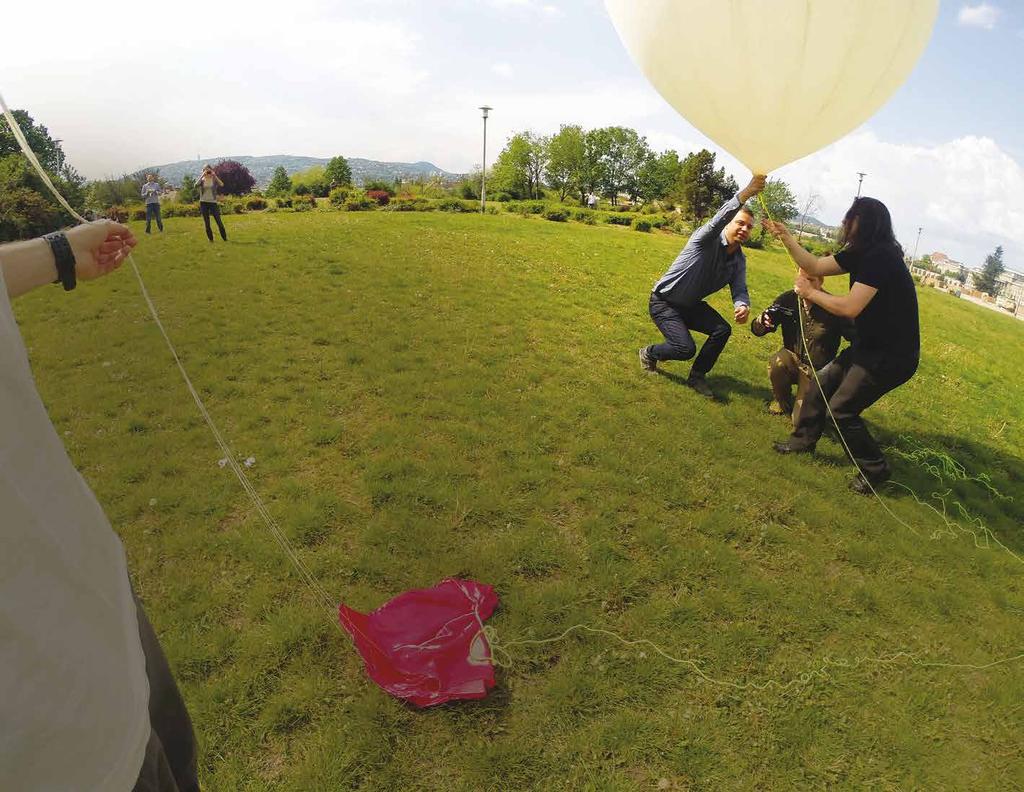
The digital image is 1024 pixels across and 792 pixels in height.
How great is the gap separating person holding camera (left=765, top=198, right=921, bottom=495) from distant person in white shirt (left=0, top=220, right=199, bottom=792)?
4.84 m

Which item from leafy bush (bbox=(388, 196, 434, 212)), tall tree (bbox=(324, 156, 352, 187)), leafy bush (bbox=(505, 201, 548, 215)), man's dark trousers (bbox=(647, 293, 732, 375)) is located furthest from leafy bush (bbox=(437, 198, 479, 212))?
tall tree (bbox=(324, 156, 352, 187))

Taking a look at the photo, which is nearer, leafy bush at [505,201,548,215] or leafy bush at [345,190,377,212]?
leafy bush at [345,190,377,212]

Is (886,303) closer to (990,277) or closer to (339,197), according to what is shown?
(339,197)

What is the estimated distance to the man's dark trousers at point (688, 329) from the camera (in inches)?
252

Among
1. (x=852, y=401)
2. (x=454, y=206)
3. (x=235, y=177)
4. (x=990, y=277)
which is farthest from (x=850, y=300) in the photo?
(x=990, y=277)

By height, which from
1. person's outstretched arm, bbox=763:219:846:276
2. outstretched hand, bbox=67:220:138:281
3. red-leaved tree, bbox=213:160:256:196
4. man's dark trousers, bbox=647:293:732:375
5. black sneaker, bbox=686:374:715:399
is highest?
red-leaved tree, bbox=213:160:256:196

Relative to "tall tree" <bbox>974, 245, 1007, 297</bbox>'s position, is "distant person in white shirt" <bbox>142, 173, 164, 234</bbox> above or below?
above

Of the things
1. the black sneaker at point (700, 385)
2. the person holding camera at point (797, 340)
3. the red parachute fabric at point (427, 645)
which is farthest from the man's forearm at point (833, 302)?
the red parachute fabric at point (427, 645)

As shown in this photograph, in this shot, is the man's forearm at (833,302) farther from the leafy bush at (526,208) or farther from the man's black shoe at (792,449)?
the leafy bush at (526,208)

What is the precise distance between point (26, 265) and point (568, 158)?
68.3 metres

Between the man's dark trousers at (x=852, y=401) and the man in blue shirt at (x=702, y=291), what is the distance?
3.66ft

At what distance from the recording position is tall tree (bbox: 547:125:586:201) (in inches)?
2507

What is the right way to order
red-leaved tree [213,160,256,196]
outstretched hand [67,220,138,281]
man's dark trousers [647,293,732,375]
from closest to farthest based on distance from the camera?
outstretched hand [67,220,138,281]
man's dark trousers [647,293,732,375]
red-leaved tree [213,160,256,196]

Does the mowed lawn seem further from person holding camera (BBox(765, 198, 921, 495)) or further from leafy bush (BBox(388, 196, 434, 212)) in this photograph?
leafy bush (BBox(388, 196, 434, 212))
